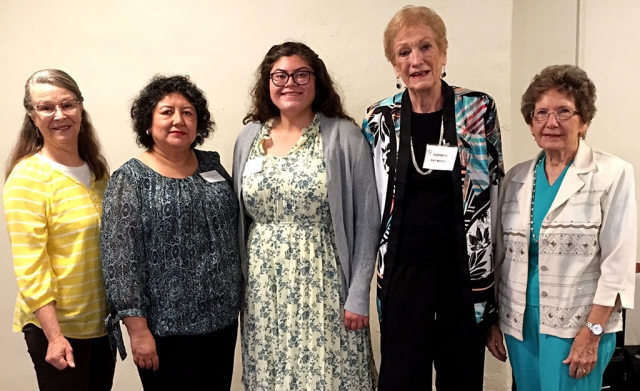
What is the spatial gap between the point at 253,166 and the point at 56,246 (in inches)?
30.6

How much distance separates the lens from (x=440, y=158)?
5.59 ft

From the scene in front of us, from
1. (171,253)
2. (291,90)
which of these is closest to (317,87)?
(291,90)

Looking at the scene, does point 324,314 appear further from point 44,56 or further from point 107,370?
point 44,56

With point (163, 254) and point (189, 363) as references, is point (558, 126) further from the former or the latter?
point (189, 363)

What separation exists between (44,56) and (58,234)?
142 cm

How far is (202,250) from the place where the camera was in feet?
5.72

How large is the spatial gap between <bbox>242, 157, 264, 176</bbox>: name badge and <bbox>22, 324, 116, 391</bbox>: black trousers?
0.85 metres

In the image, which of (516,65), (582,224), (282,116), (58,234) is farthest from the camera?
(516,65)

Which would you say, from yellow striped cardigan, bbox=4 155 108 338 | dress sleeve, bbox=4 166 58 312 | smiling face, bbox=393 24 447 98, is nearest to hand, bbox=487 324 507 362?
smiling face, bbox=393 24 447 98

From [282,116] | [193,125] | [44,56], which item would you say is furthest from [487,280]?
[44,56]

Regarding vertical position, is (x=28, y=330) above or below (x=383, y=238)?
below

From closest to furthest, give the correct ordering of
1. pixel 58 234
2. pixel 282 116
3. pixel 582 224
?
pixel 582 224
pixel 58 234
pixel 282 116

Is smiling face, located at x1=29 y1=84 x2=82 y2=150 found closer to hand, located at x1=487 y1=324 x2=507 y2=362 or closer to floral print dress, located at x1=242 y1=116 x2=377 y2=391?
floral print dress, located at x1=242 y1=116 x2=377 y2=391

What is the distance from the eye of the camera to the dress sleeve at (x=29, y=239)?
1625 millimetres
